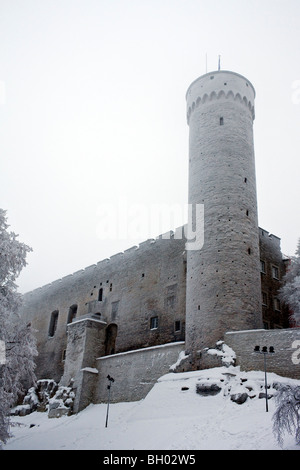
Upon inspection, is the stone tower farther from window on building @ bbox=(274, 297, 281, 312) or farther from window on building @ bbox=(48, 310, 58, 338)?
window on building @ bbox=(48, 310, 58, 338)

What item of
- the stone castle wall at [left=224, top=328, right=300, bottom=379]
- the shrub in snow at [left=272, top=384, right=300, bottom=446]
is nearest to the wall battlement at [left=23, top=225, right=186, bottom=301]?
the stone castle wall at [left=224, top=328, right=300, bottom=379]

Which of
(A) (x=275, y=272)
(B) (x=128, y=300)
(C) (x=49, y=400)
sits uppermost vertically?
(A) (x=275, y=272)

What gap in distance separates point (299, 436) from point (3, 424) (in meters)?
8.71

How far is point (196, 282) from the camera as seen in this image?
23.9 metres

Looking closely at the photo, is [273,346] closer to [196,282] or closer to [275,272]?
[196,282]

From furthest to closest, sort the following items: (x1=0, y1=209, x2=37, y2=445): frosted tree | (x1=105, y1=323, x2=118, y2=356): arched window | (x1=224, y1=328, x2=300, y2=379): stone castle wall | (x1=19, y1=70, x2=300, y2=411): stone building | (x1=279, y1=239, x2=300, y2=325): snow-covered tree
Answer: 1. (x1=105, y1=323, x2=118, y2=356): arched window
2. (x1=279, y1=239, x2=300, y2=325): snow-covered tree
3. (x1=19, y1=70, x2=300, y2=411): stone building
4. (x1=224, y1=328, x2=300, y2=379): stone castle wall
5. (x1=0, y1=209, x2=37, y2=445): frosted tree

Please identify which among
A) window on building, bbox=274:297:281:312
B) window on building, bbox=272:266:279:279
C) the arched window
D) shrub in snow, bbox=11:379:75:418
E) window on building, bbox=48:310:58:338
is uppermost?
window on building, bbox=272:266:279:279

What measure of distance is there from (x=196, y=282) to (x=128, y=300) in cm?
850

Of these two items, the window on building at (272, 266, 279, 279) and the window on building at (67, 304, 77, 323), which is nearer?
the window on building at (272, 266, 279, 279)

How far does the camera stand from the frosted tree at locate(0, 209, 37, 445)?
16.2 meters

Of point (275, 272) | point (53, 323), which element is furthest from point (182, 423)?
point (53, 323)

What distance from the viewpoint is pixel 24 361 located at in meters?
16.7

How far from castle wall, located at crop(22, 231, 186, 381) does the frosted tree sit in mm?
11319

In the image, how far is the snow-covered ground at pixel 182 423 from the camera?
15.2 meters
